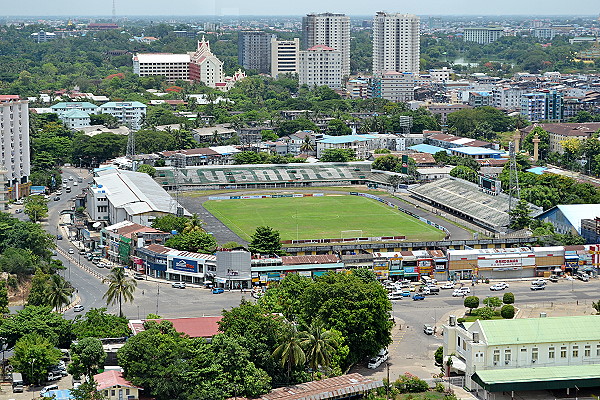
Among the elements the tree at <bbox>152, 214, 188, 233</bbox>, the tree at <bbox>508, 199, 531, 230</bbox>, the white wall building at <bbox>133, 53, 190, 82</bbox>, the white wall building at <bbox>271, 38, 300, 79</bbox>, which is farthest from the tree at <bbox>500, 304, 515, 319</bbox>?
the white wall building at <bbox>271, 38, 300, 79</bbox>

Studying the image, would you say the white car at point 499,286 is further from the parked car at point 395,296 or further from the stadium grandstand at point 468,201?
the stadium grandstand at point 468,201

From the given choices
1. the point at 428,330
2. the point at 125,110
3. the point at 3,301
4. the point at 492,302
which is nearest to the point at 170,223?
the point at 3,301

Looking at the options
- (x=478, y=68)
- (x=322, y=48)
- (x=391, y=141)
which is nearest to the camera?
(x=391, y=141)

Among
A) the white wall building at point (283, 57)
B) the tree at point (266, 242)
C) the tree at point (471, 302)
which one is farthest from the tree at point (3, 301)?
the white wall building at point (283, 57)

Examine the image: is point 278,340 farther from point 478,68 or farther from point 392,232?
point 478,68

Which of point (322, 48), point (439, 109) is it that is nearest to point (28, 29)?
point (322, 48)

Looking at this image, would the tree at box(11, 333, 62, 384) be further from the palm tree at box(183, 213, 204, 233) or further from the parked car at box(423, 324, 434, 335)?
the palm tree at box(183, 213, 204, 233)

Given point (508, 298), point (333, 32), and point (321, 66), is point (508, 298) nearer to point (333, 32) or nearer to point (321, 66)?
point (321, 66)
